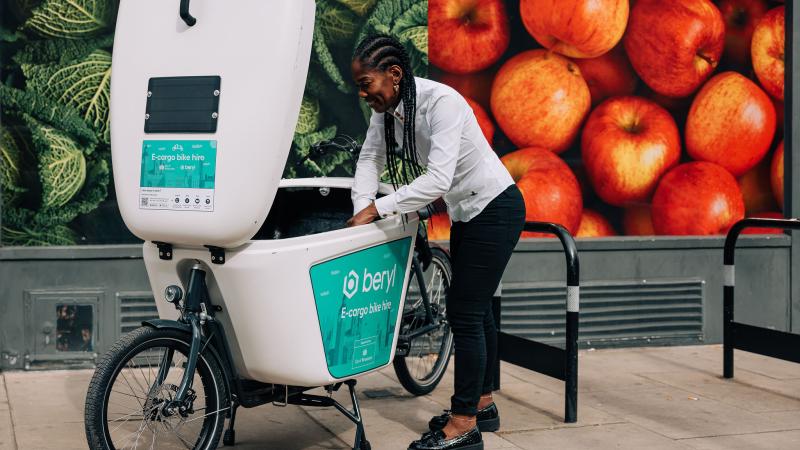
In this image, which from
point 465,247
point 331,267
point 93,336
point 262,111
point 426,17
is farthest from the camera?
point 426,17

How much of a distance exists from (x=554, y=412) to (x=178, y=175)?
99.2 inches

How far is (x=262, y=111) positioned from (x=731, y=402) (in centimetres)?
330

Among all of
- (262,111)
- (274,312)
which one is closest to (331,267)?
(274,312)

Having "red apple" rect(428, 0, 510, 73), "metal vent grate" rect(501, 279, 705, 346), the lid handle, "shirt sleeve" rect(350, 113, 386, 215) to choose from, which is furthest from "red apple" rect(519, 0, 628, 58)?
the lid handle

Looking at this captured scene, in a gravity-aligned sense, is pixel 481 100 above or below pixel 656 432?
above

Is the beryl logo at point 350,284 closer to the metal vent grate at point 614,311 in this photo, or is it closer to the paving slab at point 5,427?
the paving slab at point 5,427

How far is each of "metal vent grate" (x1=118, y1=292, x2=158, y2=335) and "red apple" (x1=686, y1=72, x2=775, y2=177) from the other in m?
3.89

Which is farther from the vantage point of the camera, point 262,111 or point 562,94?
point 562,94

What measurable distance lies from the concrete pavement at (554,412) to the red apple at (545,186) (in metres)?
1.09

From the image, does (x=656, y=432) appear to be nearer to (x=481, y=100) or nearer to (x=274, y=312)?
(x=274, y=312)

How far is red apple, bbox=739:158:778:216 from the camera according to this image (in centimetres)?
782

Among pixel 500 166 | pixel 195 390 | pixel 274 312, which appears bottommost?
pixel 195 390

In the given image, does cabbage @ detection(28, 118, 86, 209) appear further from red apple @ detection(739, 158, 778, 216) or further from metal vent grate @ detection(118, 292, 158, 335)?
red apple @ detection(739, 158, 778, 216)

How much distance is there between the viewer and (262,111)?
13.1ft
